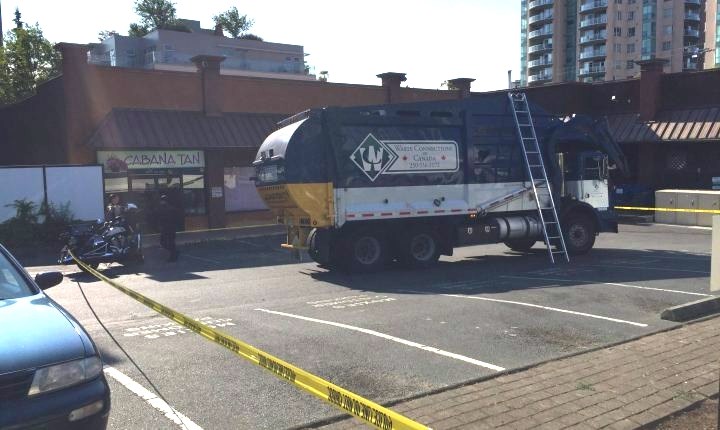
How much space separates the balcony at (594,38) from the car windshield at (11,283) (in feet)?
364

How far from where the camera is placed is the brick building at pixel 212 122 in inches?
818

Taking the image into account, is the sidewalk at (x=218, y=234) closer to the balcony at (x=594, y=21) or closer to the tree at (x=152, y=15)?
the tree at (x=152, y=15)

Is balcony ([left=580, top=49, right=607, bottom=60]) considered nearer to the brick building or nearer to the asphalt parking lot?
the brick building

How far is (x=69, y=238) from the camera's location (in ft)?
46.4

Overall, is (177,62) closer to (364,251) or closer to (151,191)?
(151,191)

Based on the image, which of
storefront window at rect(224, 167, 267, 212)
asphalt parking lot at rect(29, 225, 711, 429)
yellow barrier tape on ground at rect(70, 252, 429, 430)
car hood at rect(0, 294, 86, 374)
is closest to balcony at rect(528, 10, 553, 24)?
storefront window at rect(224, 167, 267, 212)

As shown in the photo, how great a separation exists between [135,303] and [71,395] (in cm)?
646

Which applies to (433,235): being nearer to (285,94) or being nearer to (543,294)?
(543,294)

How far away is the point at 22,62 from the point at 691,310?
38.4m

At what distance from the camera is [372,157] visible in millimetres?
12867

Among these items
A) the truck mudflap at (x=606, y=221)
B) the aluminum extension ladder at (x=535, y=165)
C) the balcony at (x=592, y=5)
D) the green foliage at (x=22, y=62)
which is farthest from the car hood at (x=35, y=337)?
the balcony at (x=592, y=5)

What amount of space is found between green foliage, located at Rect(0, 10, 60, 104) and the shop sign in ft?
58.8

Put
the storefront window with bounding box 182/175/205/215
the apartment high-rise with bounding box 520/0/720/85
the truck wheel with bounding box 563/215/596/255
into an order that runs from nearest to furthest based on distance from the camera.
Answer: the truck wheel with bounding box 563/215/596/255, the storefront window with bounding box 182/175/205/215, the apartment high-rise with bounding box 520/0/720/85

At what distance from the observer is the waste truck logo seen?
12.7 m
